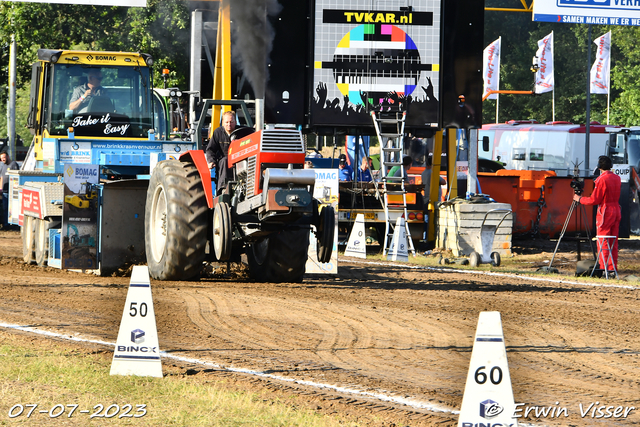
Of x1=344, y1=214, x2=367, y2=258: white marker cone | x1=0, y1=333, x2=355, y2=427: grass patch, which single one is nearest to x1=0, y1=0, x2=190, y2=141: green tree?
x1=344, y1=214, x2=367, y2=258: white marker cone

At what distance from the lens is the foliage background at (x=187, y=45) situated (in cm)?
2948

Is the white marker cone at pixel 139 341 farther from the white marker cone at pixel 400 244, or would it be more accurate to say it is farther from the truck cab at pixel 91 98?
the white marker cone at pixel 400 244

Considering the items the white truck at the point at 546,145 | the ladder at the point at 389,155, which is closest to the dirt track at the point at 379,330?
the ladder at the point at 389,155

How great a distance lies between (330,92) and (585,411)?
1327 cm

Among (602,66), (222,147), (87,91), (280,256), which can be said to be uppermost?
(602,66)

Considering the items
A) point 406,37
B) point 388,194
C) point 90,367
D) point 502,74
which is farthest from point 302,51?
point 502,74

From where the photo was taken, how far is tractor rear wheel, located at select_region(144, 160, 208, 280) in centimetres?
1116

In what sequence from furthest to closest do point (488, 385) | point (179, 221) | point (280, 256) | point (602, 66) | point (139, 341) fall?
point (602, 66) → point (280, 256) → point (179, 221) → point (139, 341) → point (488, 385)

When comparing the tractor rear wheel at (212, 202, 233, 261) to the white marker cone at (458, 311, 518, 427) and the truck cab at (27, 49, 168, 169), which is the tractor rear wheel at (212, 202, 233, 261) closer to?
the truck cab at (27, 49, 168, 169)

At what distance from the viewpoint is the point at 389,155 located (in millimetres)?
18766

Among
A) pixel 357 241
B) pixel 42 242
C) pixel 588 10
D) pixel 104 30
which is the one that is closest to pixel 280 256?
pixel 42 242

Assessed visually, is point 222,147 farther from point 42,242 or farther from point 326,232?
point 42,242

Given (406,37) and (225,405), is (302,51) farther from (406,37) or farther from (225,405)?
(225,405)

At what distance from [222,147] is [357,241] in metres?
7.07
